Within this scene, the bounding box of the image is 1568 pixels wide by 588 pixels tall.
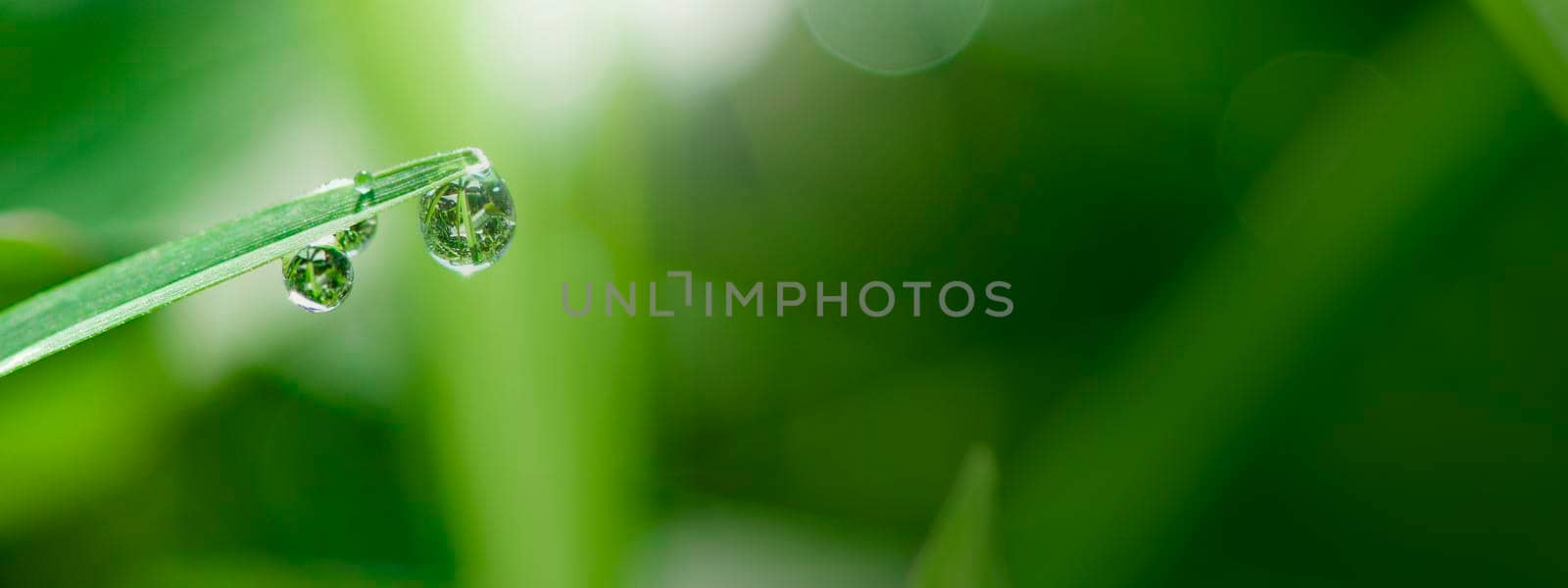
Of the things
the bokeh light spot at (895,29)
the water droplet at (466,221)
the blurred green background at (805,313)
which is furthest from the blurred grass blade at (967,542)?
the bokeh light spot at (895,29)

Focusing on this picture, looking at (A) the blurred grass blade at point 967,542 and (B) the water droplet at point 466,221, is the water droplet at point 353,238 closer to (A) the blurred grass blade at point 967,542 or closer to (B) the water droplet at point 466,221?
(B) the water droplet at point 466,221

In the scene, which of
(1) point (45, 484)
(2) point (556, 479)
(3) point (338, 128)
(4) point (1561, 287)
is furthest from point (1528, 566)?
(1) point (45, 484)

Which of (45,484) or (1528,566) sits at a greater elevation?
(45,484)

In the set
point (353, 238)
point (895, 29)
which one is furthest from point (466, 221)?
point (895, 29)

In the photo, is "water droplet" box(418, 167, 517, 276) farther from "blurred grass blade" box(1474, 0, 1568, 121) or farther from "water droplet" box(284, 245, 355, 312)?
"blurred grass blade" box(1474, 0, 1568, 121)

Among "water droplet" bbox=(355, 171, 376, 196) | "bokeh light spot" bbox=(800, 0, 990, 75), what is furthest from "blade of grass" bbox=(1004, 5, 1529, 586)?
"water droplet" bbox=(355, 171, 376, 196)

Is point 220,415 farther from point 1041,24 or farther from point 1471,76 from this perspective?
point 1471,76
